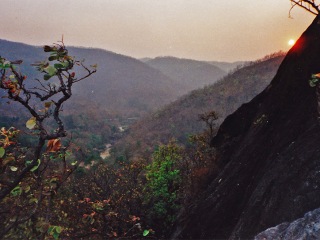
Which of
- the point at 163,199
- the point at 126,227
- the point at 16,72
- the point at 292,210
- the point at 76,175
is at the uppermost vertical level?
the point at 16,72

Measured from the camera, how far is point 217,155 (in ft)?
50.1

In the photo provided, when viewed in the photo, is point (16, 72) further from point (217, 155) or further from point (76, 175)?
point (76, 175)

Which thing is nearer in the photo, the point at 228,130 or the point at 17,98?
the point at 17,98

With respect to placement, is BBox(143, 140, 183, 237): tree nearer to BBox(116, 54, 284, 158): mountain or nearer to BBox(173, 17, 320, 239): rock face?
BBox(173, 17, 320, 239): rock face

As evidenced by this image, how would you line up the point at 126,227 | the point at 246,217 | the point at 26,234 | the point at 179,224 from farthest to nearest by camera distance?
the point at 126,227
the point at 179,224
the point at 26,234
the point at 246,217

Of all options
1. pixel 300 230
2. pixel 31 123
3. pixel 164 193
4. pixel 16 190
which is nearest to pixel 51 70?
pixel 31 123

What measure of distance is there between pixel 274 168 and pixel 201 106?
289 feet

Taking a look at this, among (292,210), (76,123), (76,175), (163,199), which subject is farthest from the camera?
(76,123)

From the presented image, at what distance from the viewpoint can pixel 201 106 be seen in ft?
311

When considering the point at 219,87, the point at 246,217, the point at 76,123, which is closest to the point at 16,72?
the point at 246,217

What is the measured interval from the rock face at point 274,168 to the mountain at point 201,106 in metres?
60.5

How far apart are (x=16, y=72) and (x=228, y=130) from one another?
13.6m

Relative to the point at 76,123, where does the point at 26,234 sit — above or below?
above

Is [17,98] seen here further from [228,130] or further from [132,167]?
[132,167]
